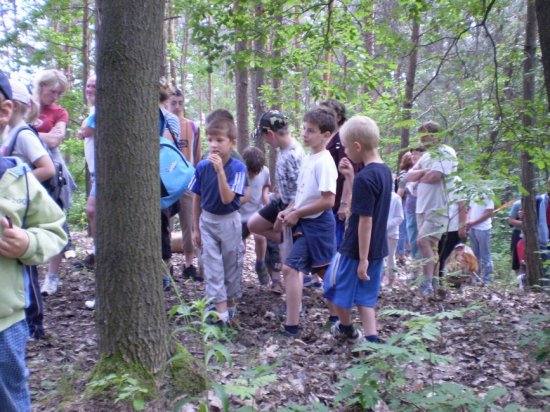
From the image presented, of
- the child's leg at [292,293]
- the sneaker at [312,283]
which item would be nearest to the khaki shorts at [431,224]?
the sneaker at [312,283]

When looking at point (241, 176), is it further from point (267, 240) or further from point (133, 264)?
point (133, 264)

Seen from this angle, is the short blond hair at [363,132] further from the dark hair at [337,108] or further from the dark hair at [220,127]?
the dark hair at [337,108]

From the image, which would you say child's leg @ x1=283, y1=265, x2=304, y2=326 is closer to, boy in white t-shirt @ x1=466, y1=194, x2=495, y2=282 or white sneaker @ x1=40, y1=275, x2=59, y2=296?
white sneaker @ x1=40, y1=275, x2=59, y2=296

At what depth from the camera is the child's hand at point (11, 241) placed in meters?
2.07

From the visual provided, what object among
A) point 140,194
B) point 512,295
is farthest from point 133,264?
point 512,295

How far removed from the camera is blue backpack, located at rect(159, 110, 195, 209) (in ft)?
17.4

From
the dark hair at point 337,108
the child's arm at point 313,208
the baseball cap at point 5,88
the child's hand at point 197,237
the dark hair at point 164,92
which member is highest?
the dark hair at point 164,92

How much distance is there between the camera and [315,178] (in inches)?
187

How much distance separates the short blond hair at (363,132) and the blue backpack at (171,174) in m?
1.96

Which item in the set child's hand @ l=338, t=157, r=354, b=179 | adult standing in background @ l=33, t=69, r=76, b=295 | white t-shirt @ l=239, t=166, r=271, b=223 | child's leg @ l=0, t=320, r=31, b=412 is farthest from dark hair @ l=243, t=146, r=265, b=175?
child's leg @ l=0, t=320, r=31, b=412

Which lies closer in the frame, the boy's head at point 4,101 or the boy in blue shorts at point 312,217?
the boy's head at point 4,101

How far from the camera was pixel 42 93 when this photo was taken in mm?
5449

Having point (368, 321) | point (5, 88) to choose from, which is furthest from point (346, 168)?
point (5, 88)

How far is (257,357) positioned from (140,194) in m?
1.71
